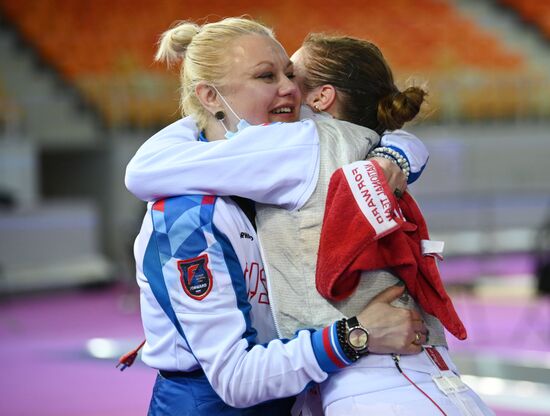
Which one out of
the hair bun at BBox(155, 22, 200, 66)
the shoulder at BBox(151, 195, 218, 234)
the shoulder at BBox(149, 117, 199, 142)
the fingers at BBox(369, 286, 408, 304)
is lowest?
the fingers at BBox(369, 286, 408, 304)

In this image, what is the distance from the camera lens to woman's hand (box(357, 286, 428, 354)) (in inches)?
71.5

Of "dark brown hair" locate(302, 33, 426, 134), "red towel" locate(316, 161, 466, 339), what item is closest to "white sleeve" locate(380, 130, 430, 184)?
"dark brown hair" locate(302, 33, 426, 134)

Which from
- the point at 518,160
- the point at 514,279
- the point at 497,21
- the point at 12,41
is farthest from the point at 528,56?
the point at 12,41

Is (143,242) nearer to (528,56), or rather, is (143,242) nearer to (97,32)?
(97,32)

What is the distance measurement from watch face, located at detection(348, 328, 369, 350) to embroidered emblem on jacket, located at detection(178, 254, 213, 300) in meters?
0.27

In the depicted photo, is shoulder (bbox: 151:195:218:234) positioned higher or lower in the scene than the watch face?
higher

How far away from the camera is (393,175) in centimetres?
192

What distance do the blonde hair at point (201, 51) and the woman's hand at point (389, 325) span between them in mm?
531

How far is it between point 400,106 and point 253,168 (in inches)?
14.2

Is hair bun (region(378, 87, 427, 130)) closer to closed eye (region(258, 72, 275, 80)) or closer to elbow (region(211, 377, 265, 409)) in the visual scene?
closed eye (region(258, 72, 275, 80))

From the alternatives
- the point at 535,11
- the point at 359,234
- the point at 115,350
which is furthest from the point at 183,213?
the point at 535,11

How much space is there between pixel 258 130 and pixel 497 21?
14.7m

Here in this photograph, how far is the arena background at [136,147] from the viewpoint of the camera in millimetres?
8711

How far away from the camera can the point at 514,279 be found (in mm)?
9766
